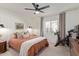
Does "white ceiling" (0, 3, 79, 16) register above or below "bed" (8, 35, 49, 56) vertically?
above

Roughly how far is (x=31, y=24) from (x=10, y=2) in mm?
547

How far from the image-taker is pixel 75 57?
153cm

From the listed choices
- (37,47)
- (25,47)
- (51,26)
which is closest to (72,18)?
(51,26)

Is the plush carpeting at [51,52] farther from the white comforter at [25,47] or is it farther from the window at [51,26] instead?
the window at [51,26]

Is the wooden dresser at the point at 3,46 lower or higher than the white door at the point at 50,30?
lower

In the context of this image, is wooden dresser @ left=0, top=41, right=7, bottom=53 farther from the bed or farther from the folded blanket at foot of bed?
the folded blanket at foot of bed

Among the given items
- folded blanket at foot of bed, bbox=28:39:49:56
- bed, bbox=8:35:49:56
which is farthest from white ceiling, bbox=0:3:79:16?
folded blanket at foot of bed, bbox=28:39:49:56

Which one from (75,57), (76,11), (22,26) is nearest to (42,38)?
(22,26)

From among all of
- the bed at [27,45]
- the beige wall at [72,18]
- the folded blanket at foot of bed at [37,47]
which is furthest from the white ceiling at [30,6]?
the folded blanket at foot of bed at [37,47]

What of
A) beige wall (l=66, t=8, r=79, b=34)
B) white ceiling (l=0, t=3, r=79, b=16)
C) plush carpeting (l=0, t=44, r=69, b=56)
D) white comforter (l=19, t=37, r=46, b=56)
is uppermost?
white ceiling (l=0, t=3, r=79, b=16)

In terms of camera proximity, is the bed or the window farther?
the window

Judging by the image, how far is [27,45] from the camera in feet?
5.11

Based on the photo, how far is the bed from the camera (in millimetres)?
1541

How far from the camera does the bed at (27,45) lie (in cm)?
154
